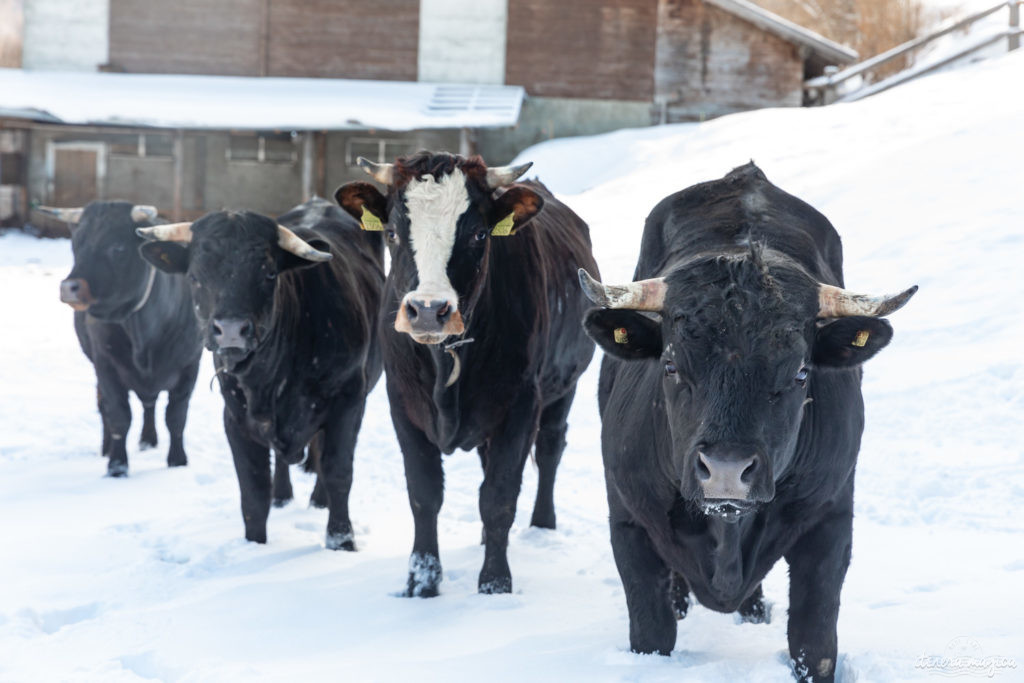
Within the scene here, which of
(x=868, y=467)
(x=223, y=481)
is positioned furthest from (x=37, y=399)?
(x=868, y=467)

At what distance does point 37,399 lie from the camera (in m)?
10.3

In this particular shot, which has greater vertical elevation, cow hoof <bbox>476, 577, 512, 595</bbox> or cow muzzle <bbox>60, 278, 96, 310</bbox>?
cow muzzle <bbox>60, 278, 96, 310</bbox>

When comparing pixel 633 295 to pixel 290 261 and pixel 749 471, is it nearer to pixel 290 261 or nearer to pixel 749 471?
pixel 749 471

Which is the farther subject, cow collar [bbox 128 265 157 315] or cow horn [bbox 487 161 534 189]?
cow collar [bbox 128 265 157 315]

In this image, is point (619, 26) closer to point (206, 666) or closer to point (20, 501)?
point (20, 501)

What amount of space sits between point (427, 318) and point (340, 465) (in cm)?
184

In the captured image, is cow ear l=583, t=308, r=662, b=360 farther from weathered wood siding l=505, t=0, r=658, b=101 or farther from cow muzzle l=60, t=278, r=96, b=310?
weathered wood siding l=505, t=0, r=658, b=101

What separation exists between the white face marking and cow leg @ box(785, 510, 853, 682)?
1812 mm

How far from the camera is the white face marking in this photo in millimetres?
4695

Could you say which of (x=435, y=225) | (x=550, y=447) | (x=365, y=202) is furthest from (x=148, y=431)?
(x=435, y=225)

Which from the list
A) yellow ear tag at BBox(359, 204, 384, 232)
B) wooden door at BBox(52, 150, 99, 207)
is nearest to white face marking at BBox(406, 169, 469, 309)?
yellow ear tag at BBox(359, 204, 384, 232)

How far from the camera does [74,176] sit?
25891 mm

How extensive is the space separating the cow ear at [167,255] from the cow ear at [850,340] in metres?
3.95

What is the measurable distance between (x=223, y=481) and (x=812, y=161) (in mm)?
11377
